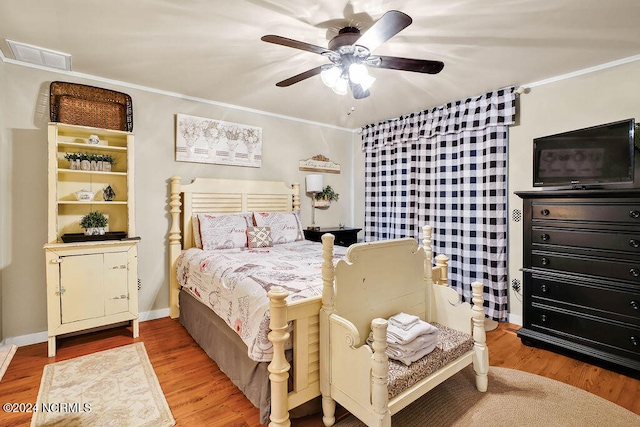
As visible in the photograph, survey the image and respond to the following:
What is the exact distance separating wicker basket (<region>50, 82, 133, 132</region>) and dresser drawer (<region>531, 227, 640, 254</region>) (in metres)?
3.96

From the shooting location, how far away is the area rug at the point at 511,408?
176cm

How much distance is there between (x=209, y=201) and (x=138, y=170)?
768 millimetres

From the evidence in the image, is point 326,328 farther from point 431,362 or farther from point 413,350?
point 431,362

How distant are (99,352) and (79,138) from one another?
6.38 feet

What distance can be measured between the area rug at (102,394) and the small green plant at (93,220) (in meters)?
1.09

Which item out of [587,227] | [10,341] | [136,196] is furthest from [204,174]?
[587,227]

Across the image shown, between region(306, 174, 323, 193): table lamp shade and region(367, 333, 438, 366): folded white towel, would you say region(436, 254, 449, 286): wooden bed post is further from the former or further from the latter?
region(306, 174, 323, 193): table lamp shade

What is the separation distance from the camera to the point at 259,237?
3332mm

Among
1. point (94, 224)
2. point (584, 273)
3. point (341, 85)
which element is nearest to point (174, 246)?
point (94, 224)

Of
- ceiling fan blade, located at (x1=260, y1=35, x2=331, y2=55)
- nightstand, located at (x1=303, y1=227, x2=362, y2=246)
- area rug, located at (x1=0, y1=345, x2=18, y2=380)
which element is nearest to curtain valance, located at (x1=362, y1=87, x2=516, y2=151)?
nightstand, located at (x1=303, y1=227, x2=362, y2=246)

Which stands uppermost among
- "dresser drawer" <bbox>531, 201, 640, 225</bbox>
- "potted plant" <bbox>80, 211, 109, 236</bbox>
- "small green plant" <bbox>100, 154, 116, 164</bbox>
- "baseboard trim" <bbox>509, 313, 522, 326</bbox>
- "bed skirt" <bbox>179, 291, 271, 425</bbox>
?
"small green plant" <bbox>100, 154, 116, 164</bbox>

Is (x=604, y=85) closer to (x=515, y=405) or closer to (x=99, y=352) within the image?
(x=515, y=405)

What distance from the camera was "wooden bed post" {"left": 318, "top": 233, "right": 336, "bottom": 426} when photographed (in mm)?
1683

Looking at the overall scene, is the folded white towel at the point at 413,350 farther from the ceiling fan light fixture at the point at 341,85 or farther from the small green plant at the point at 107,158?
the small green plant at the point at 107,158
